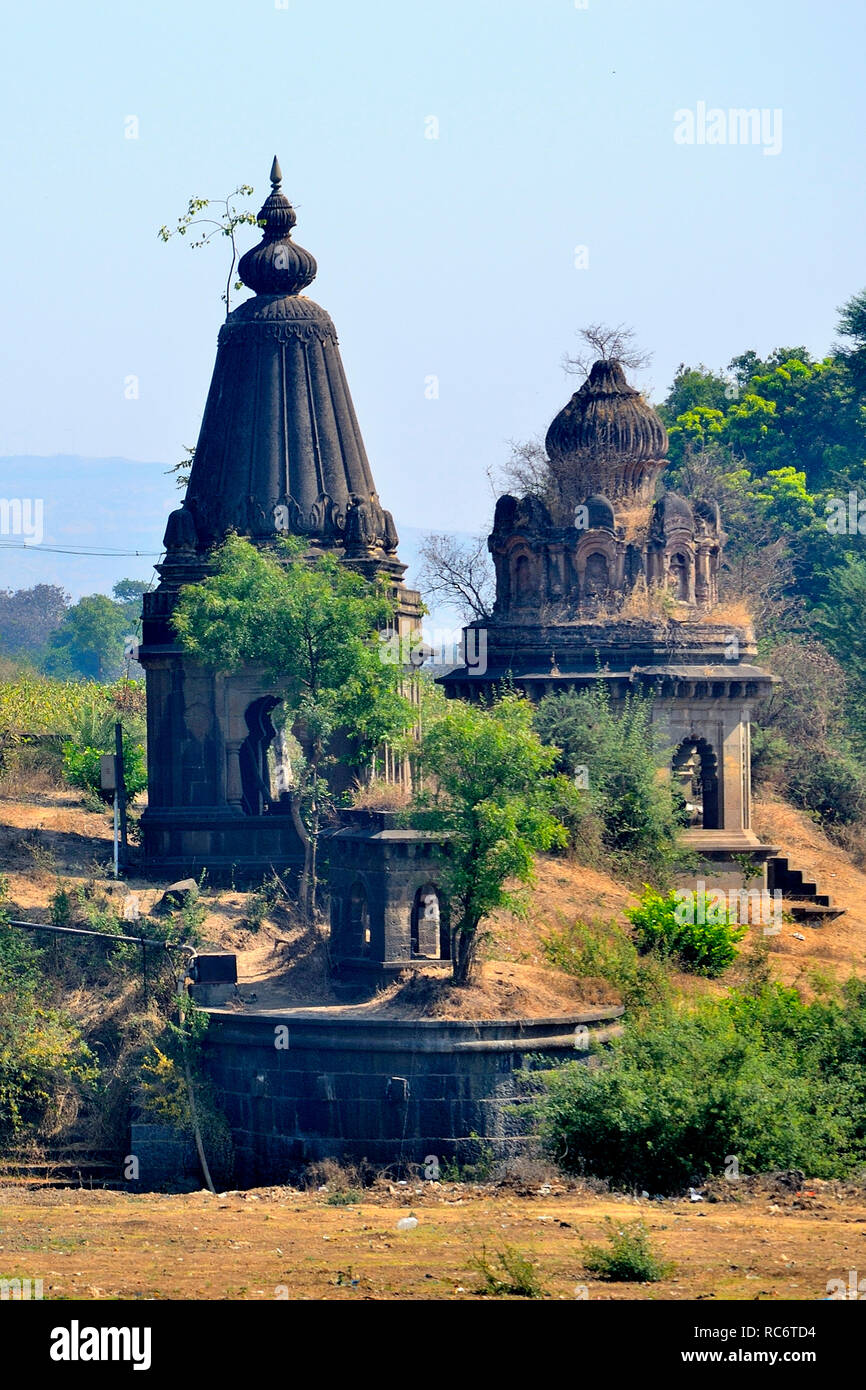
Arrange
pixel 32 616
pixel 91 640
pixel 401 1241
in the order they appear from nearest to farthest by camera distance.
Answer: pixel 401 1241 < pixel 91 640 < pixel 32 616

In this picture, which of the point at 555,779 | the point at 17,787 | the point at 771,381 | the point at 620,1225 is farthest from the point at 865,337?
the point at 620,1225

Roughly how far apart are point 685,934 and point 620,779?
4655mm

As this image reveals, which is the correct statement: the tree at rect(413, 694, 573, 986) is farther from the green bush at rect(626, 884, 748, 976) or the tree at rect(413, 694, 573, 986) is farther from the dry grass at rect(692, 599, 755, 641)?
the dry grass at rect(692, 599, 755, 641)

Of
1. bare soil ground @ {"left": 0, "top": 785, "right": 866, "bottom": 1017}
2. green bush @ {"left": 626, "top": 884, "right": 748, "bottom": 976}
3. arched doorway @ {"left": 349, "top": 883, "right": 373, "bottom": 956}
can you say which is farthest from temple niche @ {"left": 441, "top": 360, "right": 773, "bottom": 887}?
arched doorway @ {"left": 349, "top": 883, "right": 373, "bottom": 956}

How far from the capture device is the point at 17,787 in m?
39.5

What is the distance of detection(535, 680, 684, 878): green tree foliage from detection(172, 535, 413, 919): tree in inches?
179

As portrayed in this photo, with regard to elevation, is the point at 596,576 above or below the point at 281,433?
below

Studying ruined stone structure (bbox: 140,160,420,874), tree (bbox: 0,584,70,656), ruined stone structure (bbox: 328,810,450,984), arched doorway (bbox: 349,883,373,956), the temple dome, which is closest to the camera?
ruined stone structure (bbox: 328,810,450,984)

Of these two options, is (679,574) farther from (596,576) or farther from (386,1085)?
(386,1085)

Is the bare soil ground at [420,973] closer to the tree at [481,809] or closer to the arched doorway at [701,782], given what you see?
the tree at [481,809]

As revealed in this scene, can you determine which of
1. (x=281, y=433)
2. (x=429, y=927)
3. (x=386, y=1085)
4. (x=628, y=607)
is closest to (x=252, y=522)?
(x=281, y=433)

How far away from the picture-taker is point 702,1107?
25000 millimetres

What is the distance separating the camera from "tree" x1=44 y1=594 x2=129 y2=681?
12031 cm

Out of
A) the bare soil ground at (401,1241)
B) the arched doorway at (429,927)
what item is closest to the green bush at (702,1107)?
the bare soil ground at (401,1241)
